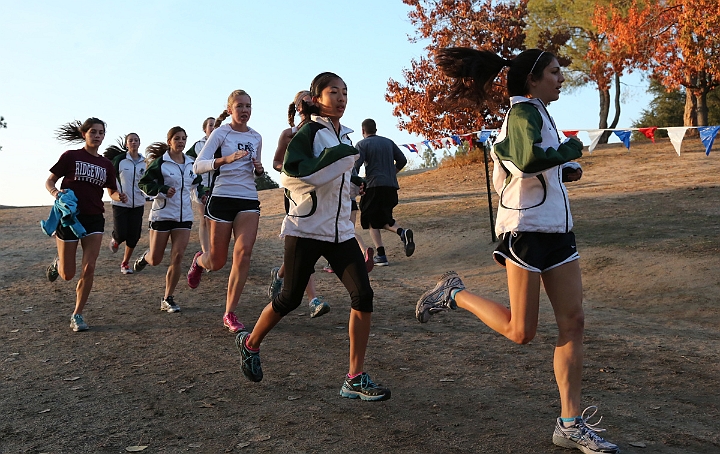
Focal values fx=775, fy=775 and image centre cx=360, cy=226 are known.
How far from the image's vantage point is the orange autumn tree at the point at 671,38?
2408 cm

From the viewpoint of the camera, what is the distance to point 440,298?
529cm

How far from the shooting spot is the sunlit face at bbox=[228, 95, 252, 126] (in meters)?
7.53

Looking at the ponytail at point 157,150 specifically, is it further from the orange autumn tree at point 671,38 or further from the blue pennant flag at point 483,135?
the orange autumn tree at point 671,38

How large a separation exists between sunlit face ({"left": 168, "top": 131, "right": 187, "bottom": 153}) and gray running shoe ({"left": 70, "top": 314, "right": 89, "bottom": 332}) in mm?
2652

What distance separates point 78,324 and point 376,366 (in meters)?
3.33

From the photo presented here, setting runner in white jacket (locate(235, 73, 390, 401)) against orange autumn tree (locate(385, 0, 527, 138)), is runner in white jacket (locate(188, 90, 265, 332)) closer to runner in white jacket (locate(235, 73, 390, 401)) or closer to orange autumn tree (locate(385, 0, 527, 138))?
runner in white jacket (locate(235, 73, 390, 401))

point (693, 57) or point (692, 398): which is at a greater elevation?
point (693, 57)

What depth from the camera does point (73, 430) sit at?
4586mm

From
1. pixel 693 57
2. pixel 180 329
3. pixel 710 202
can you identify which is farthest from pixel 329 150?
pixel 693 57

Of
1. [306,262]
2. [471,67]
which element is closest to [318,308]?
[306,262]

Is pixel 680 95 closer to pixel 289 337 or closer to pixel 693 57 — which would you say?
pixel 693 57

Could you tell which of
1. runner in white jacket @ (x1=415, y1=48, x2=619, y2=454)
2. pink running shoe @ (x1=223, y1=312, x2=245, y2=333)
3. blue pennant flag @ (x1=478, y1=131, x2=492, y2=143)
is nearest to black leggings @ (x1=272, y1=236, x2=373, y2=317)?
runner in white jacket @ (x1=415, y1=48, x2=619, y2=454)

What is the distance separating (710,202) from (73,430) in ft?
45.2

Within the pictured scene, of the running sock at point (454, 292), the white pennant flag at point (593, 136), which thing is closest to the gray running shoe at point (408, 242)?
the white pennant flag at point (593, 136)
